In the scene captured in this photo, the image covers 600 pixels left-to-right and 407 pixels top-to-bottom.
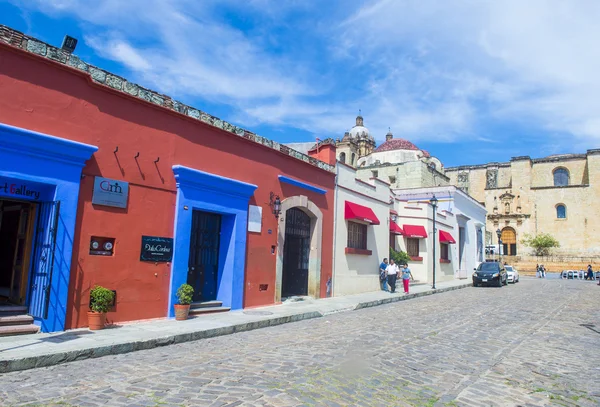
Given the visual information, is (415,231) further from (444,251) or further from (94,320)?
(94,320)

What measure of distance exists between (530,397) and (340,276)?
11546 millimetres

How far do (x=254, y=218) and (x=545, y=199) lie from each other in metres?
62.7

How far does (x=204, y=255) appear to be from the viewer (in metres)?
11.6

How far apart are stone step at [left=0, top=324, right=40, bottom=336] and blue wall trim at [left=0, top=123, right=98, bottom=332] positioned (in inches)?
5.5

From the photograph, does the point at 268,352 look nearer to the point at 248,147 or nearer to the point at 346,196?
the point at 248,147

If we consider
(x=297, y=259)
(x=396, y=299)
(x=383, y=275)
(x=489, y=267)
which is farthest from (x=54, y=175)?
(x=489, y=267)

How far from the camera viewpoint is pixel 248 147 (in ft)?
40.7

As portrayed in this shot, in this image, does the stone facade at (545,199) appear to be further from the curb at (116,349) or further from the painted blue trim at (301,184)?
the curb at (116,349)

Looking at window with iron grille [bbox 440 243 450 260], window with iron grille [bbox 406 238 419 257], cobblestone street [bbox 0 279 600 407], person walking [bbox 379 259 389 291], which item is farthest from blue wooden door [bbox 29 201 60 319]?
window with iron grille [bbox 440 243 450 260]

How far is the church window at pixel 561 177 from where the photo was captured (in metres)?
66.2

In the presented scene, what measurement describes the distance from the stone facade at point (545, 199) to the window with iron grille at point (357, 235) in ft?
162

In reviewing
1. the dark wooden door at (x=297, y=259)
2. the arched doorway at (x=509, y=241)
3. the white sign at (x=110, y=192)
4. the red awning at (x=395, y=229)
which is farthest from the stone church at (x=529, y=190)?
the white sign at (x=110, y=192)

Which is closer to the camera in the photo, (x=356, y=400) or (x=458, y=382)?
(x=356, y=400)

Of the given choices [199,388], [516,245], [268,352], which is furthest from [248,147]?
[516,245]
